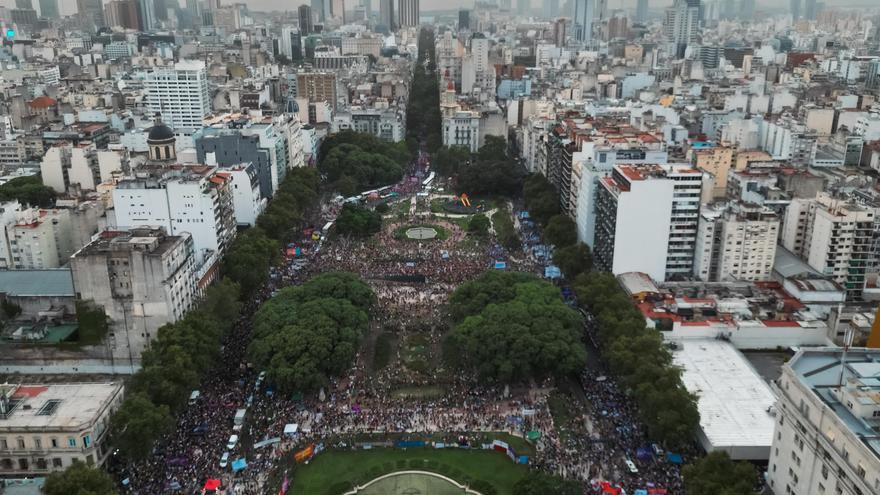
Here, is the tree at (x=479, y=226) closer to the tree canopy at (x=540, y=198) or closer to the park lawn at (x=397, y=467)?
the tree canopy at (x=540, y=198)

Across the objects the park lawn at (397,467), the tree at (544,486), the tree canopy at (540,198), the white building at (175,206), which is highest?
the white building at (175,206)

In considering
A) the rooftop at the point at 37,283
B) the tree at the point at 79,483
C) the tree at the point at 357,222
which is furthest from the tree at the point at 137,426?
the tree at the point at 357,222

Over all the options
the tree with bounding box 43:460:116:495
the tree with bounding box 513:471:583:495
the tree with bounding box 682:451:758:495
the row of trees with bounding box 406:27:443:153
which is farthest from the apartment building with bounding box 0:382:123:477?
the row of trees with bounding box 406:27:443:153

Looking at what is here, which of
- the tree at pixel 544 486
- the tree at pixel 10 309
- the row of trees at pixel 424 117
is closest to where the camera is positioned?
the tree at pixel 544 486

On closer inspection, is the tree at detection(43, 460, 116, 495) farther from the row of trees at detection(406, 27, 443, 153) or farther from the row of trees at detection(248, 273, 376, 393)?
the row of trees at detection(406, 27, 443, 153)

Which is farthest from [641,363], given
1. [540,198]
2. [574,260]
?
[540,198]

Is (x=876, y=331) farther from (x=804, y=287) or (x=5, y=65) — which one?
(x=5, y=65)

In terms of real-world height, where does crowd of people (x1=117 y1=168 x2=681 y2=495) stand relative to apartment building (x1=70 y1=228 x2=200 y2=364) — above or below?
below
